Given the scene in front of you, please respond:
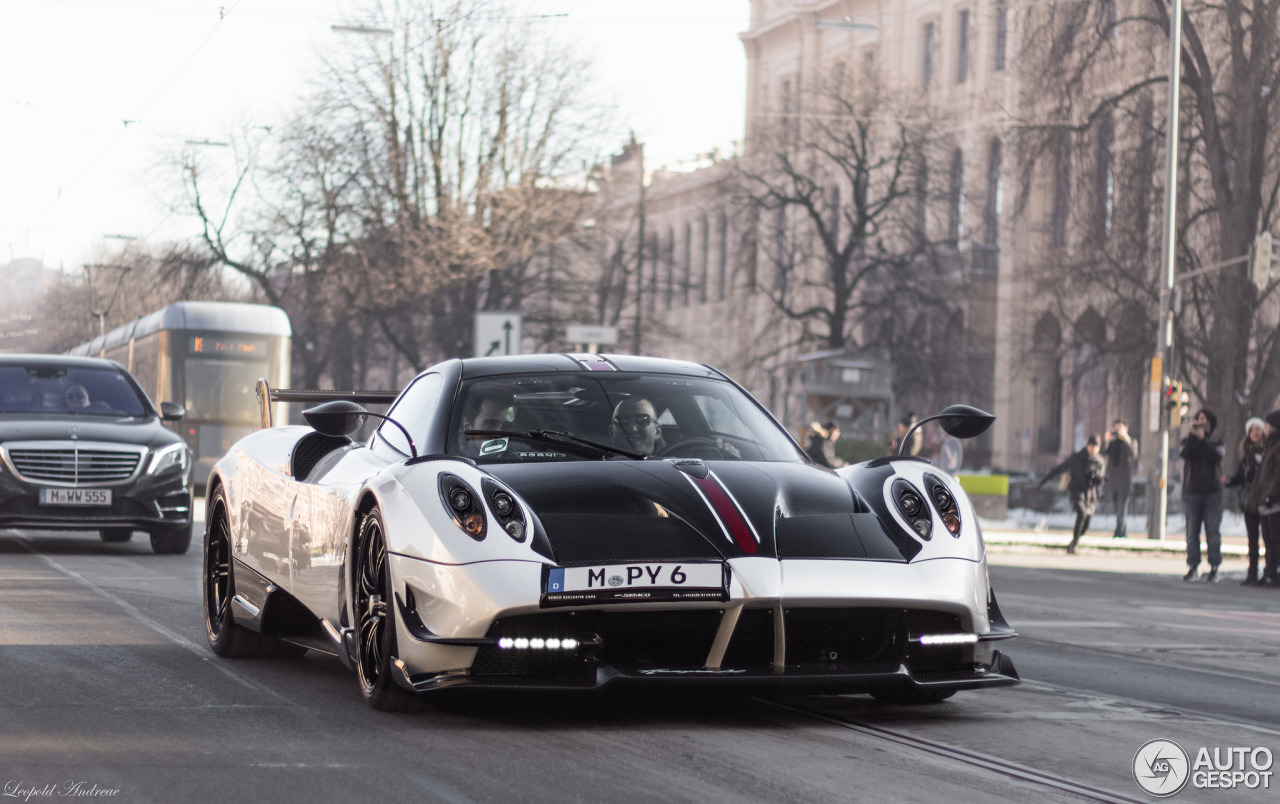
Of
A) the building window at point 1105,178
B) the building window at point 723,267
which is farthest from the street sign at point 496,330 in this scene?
the building window at point 723,267

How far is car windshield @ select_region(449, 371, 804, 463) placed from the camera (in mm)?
7105

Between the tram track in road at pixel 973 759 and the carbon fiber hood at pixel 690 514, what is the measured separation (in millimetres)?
603

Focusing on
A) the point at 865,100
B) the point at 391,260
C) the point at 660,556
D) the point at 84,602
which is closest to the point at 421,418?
the point at 660,556

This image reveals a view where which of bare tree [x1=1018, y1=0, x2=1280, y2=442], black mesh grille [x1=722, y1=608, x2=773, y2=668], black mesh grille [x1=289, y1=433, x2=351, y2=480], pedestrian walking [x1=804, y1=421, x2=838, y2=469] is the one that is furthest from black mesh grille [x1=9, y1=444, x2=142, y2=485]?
bare tree [x1=1018, y1=0, x2=1280, y2=442]

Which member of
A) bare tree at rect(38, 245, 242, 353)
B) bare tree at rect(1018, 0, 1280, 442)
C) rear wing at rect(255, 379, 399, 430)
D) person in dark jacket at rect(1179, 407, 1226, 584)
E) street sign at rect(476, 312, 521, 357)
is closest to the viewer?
rear wing at rect(255, 379, 399, 430)

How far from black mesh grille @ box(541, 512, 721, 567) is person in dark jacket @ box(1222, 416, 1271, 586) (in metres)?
14.0

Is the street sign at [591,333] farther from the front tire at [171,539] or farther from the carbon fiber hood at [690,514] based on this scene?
the carbon fiber hood at [690,514]

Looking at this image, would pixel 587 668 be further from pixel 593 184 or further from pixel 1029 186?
pixel 593 184

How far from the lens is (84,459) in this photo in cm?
1574

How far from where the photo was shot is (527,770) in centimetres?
561

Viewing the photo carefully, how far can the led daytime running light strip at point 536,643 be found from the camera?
20.1 feet

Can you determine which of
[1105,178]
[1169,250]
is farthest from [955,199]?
[1169,250]

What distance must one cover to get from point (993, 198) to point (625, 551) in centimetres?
5403

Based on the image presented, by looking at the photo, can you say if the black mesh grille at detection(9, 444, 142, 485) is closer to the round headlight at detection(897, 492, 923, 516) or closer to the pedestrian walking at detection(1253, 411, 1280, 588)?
the round headlight at detection(897, 492, 923, 516)
